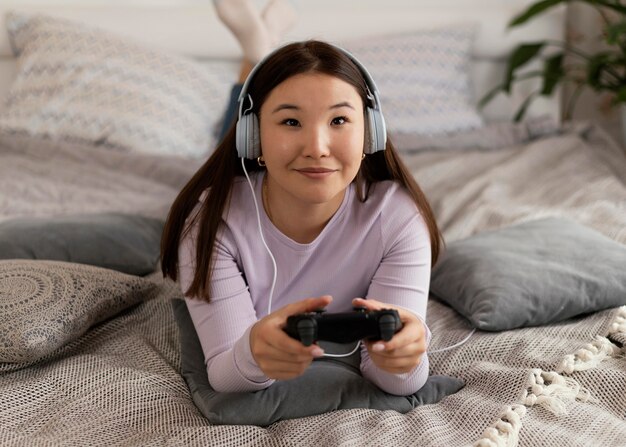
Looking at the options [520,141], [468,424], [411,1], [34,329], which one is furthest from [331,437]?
[411,1]

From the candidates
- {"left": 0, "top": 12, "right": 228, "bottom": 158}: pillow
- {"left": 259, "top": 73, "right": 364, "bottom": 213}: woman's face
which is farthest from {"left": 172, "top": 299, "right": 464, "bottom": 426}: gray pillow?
{"left": 0, "top": 12, "right": 228, "bottom": 158}: pillow

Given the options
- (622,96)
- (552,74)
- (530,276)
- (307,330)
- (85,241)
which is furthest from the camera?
(552,74)

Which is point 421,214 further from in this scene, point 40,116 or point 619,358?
point 40,116

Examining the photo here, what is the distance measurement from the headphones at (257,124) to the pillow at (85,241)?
1.69 ft

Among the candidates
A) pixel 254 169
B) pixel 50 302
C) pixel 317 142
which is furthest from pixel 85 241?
pixel 317 142

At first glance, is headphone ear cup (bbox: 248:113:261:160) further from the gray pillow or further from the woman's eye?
the gray pillow

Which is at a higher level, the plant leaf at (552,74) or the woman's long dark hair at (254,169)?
the woman's long dark hair at (254,169)

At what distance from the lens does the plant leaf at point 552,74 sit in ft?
8.99

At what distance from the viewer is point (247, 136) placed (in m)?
1.12

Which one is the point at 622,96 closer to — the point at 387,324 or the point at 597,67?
the point at 597,67

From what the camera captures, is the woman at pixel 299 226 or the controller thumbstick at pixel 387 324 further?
the woman at pixel 299 226

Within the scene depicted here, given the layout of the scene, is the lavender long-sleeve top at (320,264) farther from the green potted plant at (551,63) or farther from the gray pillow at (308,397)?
the green potted plant at (551,63)

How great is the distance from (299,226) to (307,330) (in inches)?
12.6

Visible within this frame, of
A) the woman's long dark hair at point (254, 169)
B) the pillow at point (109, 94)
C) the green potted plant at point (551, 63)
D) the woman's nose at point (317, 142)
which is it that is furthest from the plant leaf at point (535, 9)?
the woman's nose at point (317, 142)
